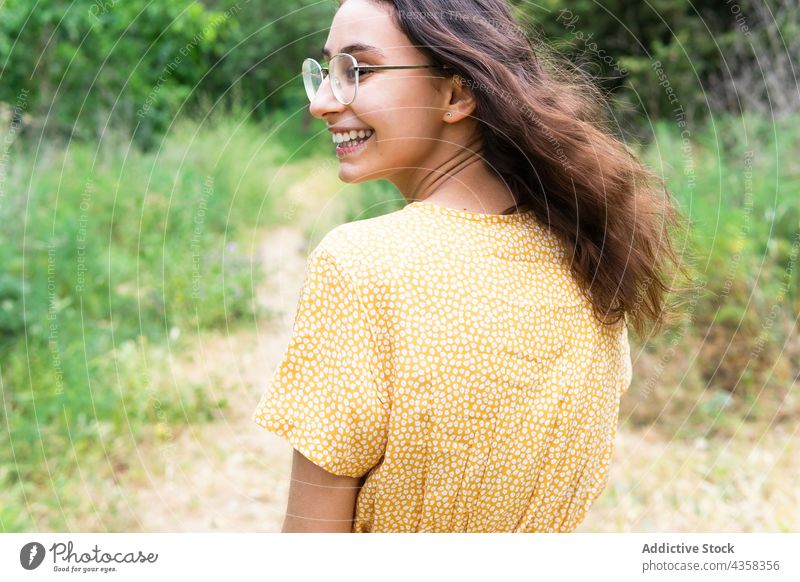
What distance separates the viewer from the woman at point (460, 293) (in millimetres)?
1271

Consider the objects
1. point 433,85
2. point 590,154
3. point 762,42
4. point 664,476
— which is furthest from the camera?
point 762,42

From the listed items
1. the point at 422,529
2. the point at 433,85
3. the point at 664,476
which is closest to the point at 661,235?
the point at 433,85

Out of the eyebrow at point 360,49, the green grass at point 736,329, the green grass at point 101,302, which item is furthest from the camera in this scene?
the green grass at point 736,329

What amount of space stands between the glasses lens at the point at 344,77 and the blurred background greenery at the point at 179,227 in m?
0.70

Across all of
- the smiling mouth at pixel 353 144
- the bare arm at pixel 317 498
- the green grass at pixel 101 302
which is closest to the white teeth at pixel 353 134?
the smiling mouth at pixel 353 144

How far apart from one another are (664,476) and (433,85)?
324cm

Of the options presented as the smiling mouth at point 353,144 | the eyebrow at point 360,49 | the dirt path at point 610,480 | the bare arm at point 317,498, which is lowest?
the dirt path at point 610,480

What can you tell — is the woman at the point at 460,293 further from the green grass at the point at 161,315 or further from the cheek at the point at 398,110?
the green grass at the point at 161,315

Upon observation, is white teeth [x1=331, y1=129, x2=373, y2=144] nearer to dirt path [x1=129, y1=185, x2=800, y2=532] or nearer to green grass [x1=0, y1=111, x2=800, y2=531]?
green grass [x1=0, y1=111, x2=800, y2=531]

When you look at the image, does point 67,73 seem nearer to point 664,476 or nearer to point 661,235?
point 664,476

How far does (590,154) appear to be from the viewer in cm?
154

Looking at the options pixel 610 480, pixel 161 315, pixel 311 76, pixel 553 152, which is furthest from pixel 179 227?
pixel 553 152

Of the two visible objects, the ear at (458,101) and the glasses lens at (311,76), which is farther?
the glasses lens at (311,76)

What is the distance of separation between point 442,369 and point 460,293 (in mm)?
122
